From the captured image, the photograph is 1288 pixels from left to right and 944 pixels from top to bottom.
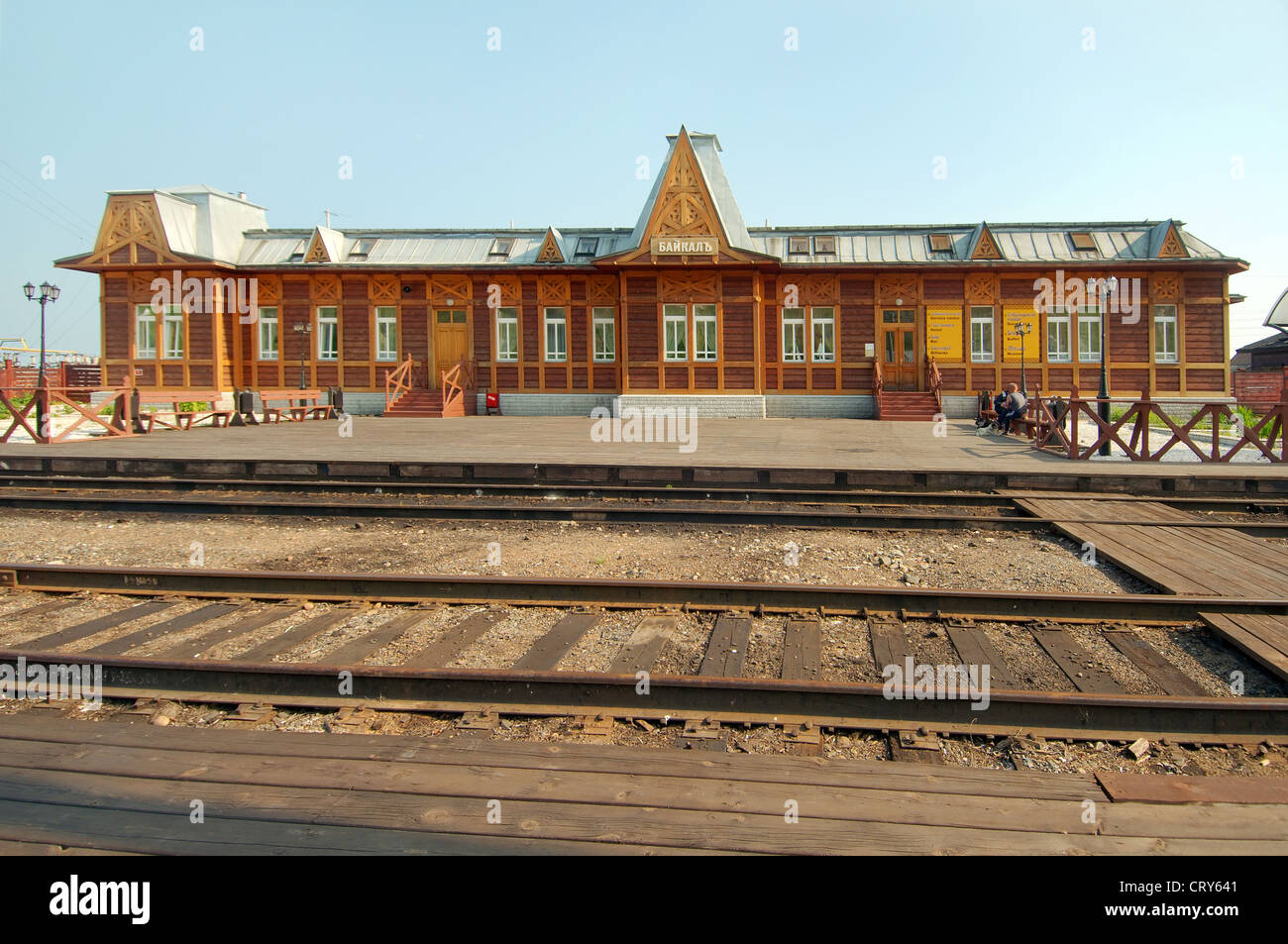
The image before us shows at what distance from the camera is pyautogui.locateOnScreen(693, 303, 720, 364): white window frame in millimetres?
29594

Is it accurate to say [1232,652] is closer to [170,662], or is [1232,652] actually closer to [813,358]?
[170,662]

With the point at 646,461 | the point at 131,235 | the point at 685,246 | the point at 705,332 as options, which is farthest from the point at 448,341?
the point at 646,461

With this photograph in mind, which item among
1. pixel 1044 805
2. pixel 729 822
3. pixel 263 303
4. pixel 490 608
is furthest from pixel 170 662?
pixel 263 303

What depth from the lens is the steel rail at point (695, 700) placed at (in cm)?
431

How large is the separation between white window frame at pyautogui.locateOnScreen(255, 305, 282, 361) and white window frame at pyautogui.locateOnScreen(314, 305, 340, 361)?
5.24 ft

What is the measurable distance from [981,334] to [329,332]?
2491cm

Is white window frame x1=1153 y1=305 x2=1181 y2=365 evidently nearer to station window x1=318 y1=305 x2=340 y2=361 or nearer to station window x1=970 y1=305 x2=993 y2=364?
station window x1=970 y1=305 x2=993 y2=364

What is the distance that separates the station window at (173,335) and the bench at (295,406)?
434 centimetres

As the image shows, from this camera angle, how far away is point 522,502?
481 inches

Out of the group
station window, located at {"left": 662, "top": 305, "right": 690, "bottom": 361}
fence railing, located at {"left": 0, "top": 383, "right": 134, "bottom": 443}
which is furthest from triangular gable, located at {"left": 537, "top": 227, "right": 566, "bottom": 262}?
fence railing, located at {"left": 0, "top": 383, "right": 134, "bottom": 443}

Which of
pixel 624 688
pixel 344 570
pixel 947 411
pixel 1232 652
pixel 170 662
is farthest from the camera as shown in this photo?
pixel 947 411

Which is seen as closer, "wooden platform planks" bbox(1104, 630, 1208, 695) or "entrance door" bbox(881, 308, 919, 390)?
"wooden platform planks" bbox(1104, 630, 1208, 695)

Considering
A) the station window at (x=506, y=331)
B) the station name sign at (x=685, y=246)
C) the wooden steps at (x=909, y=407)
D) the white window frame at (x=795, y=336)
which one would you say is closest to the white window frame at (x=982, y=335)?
the wooden steps at (x=909, y=407)
